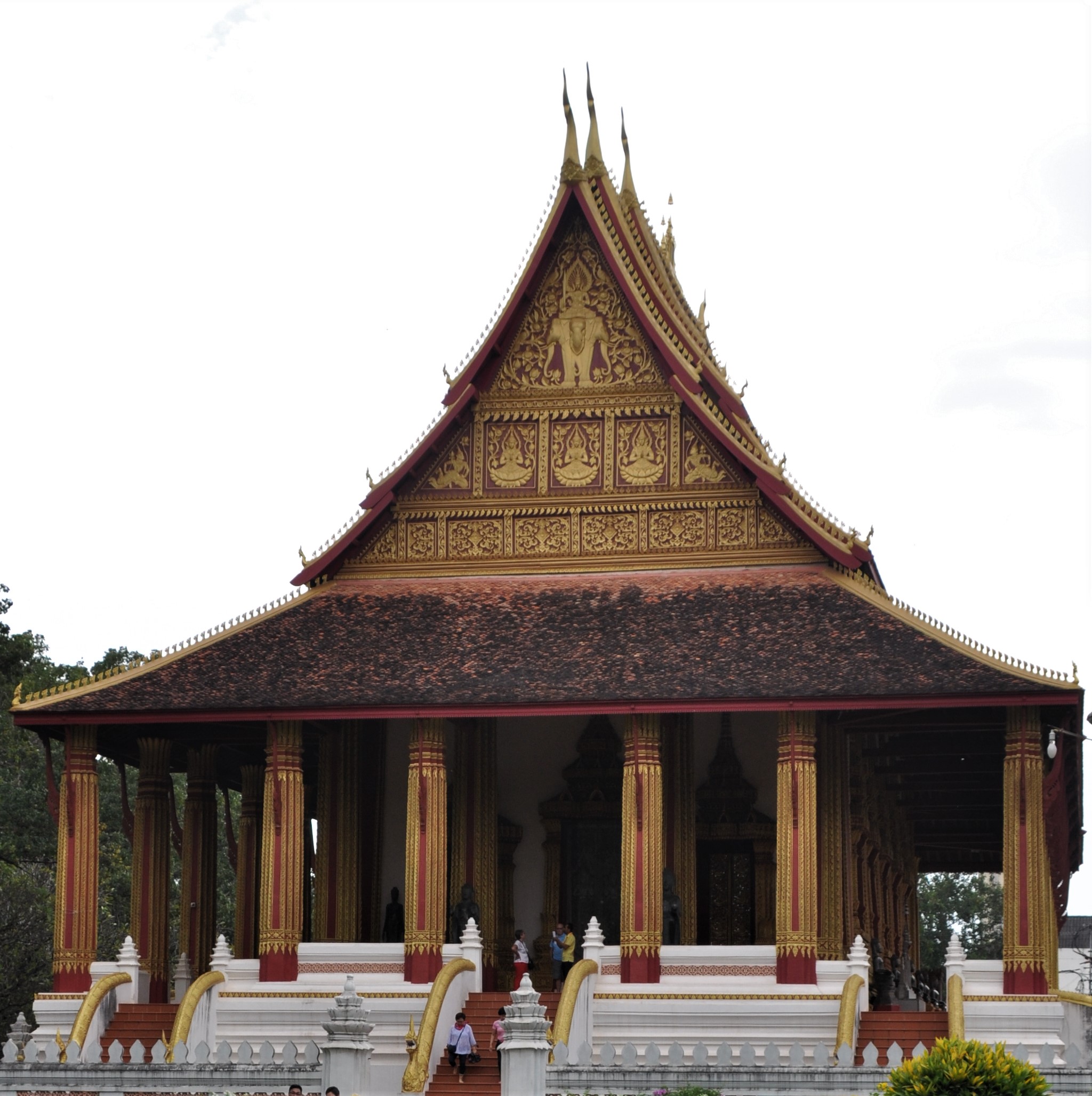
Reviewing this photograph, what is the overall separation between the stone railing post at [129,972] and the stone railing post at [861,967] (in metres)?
9.27

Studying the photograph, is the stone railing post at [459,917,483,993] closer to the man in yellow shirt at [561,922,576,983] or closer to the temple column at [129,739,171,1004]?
the man in yellow shirt at [561,922,576,983]

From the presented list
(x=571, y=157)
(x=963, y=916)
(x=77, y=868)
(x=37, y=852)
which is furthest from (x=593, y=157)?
(x=963, y=916)

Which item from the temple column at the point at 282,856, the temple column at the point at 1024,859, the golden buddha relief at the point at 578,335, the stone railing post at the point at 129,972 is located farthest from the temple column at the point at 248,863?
the temple column at the point at 1024,859

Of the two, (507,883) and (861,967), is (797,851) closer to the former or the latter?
(861,967)

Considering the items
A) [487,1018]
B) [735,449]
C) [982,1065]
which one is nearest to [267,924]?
[487,1018]

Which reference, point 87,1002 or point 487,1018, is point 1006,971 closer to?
point 487,1018

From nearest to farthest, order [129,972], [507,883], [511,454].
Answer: [129,972]
[507,883]
[511,454]

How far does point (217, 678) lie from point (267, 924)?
339 cm

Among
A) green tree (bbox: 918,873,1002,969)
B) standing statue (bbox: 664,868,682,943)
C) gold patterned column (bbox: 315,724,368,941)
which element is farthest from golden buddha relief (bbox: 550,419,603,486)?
green tree (bbox: 918,873,1002,969)

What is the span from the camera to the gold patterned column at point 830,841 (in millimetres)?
29906

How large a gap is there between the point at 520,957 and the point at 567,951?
782 millimetres

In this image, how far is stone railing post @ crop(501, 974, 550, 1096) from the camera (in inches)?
875

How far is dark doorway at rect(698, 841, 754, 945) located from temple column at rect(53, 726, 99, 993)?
27.5ft

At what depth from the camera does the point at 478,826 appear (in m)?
31.3
